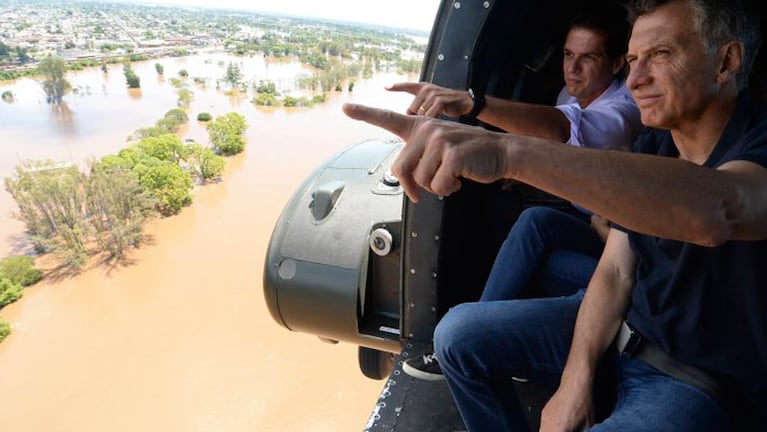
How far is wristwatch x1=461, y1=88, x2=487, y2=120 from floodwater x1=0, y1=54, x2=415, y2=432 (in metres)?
13.8

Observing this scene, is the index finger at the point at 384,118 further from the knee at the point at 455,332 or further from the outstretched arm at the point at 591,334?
the outstretched arm at the point at 591,334

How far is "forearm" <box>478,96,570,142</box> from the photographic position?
185 centimetres

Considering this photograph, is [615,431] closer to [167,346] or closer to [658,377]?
[658,377]

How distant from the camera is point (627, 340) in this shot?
1.44 metres

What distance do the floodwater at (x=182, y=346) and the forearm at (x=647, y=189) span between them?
14.5 m

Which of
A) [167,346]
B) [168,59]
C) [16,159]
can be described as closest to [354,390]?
[167,346]

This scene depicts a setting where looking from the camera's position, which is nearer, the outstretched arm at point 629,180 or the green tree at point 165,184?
the outstretched arm at point 629,180

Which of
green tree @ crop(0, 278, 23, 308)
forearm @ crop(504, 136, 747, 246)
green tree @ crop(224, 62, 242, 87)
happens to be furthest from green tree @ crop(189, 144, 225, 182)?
forearm @ crop(504, 136, 747, 246)

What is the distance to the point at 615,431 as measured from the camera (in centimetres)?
123

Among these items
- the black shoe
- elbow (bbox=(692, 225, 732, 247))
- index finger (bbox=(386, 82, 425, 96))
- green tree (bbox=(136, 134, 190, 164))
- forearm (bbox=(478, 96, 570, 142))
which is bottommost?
green tree (bbox=(136, 134, 190, 164))

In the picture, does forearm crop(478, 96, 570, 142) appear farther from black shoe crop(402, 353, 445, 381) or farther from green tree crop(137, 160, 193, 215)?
green tree crop(137, 160, 193, 215)

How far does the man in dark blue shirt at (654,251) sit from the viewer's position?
934mm

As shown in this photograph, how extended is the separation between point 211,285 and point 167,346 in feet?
10.7

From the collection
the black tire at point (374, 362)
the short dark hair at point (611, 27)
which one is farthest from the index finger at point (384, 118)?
the black tire at point (374, 362)
